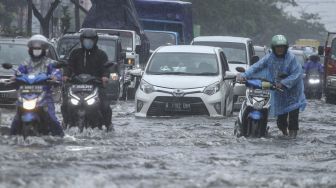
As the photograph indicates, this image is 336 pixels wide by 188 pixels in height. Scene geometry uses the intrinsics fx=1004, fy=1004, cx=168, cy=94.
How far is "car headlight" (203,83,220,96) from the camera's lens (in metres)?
18.5

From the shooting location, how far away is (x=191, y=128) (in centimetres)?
1678

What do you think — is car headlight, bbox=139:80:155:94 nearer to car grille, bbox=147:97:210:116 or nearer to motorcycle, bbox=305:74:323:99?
car grille, bbox=147:97:210:116

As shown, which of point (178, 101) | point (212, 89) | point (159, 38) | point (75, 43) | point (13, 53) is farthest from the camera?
point (159, 38)

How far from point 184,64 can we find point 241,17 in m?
58.8

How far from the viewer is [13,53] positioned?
22969mm

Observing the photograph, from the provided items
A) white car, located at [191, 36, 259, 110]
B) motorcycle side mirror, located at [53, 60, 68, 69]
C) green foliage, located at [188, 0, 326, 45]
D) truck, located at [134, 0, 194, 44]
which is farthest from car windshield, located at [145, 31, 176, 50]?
green foliage, located at [188, 0, 326, 45]

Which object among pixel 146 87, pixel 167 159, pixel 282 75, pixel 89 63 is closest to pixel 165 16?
pixel 146 87

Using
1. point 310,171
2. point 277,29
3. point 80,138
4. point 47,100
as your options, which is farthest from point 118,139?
point 277,29

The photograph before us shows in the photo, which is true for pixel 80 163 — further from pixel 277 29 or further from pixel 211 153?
pixel 277 29

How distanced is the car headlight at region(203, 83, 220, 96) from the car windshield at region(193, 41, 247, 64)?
5.85m

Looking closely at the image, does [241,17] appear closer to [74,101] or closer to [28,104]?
[74,101]

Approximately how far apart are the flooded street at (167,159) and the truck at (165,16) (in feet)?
67.8

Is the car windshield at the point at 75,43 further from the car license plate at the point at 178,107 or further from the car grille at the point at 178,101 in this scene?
the car license plate at the point at 178,107

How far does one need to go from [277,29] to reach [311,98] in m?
63.0
